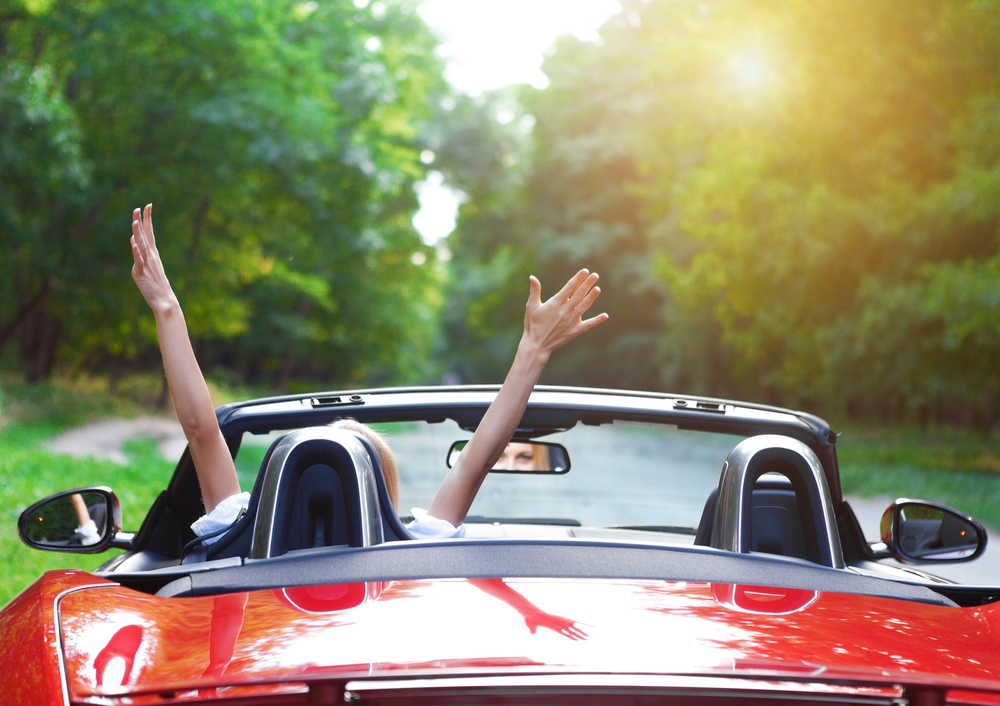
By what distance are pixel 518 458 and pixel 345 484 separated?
5.54ft

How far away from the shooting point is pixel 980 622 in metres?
1.92

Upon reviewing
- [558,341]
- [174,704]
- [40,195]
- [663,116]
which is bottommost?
[174,704]

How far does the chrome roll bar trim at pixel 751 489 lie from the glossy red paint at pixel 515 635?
372 millimetres

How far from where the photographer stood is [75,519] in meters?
3.39

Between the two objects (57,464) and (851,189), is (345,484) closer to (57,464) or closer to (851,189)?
(57,464)

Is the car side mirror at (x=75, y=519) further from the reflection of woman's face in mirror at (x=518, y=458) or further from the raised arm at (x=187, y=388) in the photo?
the reflection of woman's face in mirror at (x=518, y=458)

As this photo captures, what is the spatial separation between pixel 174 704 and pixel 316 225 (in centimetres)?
Result: 2840

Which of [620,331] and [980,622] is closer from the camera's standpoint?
[980,622]

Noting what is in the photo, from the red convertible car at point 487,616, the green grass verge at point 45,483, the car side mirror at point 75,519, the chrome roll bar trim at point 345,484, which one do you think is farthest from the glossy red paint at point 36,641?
the green grass verge at point 45,483

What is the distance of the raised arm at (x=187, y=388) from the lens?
267 cm

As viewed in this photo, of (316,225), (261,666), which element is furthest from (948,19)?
(316,225)

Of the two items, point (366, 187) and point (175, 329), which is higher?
point (366, 187)

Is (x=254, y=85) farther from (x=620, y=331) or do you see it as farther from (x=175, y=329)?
(x=620, y=331)

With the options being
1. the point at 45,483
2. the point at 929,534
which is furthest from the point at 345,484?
the point at 45,483
